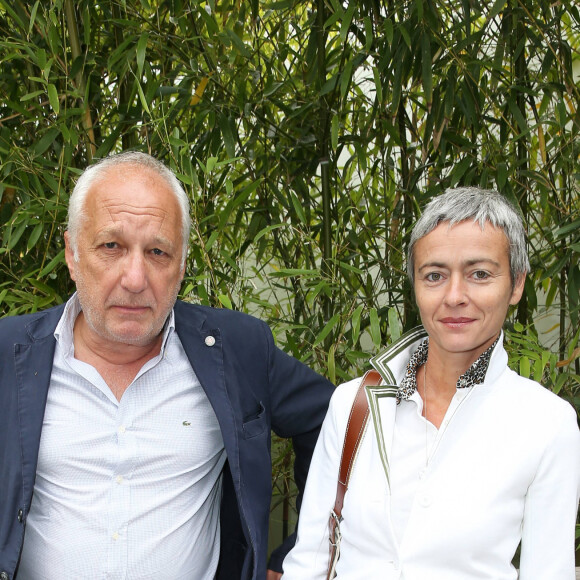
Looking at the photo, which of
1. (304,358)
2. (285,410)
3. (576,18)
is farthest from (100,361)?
(576,18)

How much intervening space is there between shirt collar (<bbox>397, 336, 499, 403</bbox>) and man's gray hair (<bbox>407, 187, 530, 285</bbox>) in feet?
0.62

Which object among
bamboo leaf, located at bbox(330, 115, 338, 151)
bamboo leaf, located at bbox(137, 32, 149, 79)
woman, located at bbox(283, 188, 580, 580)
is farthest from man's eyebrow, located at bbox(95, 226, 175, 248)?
bamboo leaf, located at bbox(330, 115, 338, 151)

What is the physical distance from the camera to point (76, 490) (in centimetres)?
190

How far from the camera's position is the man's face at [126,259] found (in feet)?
→ 6.29

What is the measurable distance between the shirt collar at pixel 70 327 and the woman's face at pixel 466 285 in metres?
0.71

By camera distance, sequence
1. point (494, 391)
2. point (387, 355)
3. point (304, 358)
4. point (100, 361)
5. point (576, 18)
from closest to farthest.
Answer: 1. point (494, 391)
2. point (387, 355)
3. point (100, 361)
4. point (304, 358)
5. point (576, 18)

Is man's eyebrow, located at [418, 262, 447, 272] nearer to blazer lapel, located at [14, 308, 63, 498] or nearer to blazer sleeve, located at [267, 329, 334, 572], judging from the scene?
blazer sleeve, located at [267, 329, 334, 572]

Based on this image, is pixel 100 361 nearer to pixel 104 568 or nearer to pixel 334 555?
pixel 104 568

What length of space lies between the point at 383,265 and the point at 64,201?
44.0 inches

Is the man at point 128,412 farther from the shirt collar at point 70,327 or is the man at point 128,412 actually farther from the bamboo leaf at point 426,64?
the bamboo leaf at point 426,64

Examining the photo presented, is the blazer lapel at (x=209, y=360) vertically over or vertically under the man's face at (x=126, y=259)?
under

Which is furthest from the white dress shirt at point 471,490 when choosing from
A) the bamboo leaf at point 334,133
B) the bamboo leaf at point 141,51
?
the bamboo leaf at point 141,51

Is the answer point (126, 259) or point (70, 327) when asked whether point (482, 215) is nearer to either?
point (126, 259)

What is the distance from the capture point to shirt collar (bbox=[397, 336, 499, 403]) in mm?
1711
